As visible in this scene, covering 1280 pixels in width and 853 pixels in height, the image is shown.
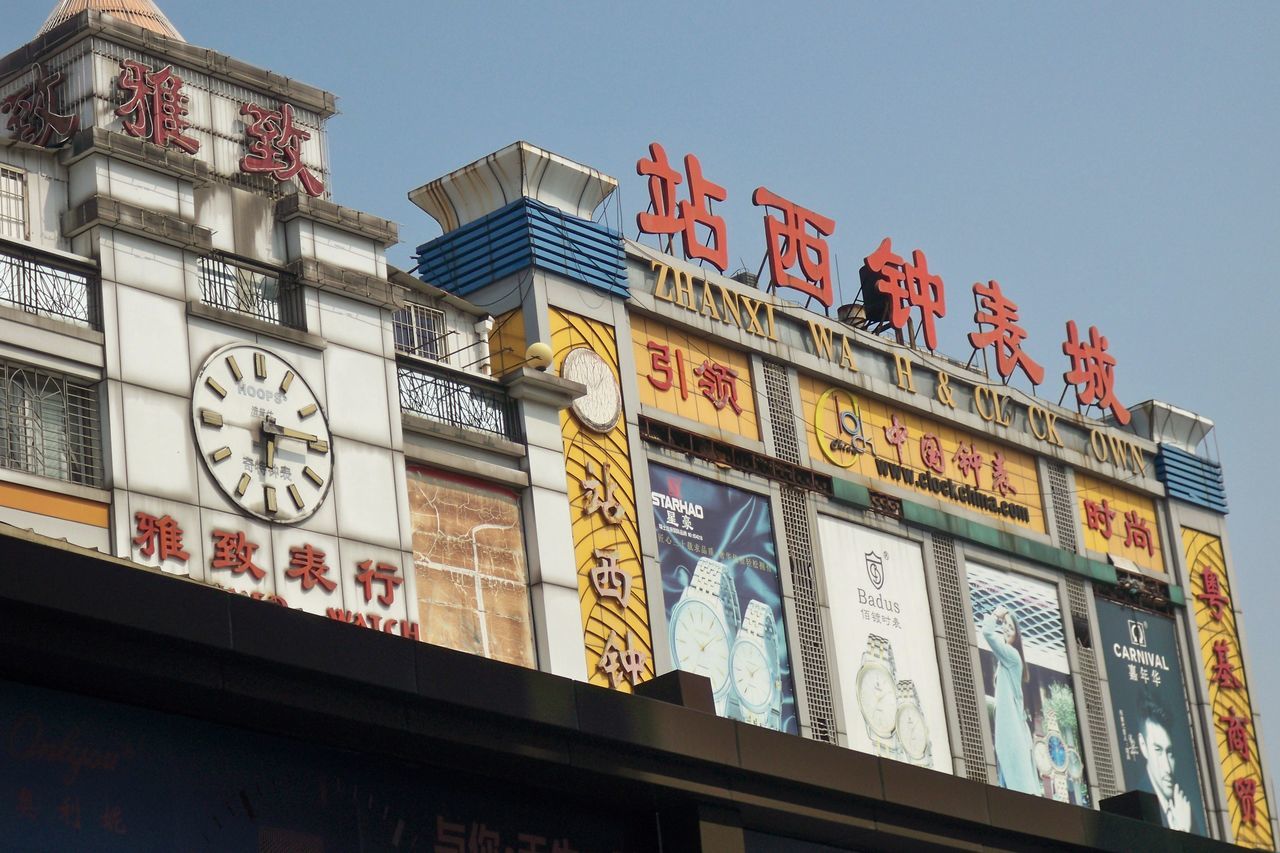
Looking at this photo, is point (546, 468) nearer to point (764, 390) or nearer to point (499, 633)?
point (499, 633)

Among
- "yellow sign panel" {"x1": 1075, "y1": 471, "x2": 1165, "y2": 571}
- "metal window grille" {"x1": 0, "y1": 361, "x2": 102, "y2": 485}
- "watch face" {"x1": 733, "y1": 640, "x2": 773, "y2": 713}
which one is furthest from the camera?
"yellow sign panel" {"x1": 1075, "y1": 471, "x2": 1165, "y2": 571}

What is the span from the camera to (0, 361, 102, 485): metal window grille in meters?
26.5

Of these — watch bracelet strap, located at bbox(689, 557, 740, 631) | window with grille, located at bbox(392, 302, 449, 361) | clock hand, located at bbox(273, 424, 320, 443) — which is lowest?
watch bracelet strap, located at bbox(689, 557, 740, 631)

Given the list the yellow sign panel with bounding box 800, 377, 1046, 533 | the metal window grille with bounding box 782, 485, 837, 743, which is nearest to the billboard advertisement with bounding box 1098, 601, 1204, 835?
the yellow sign panel with bounding box 800, 377, 1046, 533

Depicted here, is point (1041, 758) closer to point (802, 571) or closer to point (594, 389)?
point (802, 571)

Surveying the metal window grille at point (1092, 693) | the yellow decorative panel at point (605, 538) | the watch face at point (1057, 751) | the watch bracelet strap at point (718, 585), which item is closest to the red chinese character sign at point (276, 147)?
the yellow decorative panel at point (605, 538)

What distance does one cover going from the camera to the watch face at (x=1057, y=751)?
43.2m

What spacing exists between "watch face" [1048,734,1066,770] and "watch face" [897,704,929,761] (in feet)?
14.8

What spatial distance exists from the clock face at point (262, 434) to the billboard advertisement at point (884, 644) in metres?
12.2

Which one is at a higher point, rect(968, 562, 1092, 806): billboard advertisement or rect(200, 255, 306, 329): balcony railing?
rect(200, 255, 306, 329): balcony railing

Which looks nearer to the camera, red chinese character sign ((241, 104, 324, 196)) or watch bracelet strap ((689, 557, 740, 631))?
red chinese character sign ((241, 104, 324, 196))

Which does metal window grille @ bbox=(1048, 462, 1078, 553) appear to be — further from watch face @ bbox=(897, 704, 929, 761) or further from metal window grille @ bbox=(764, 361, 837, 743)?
metal window grille @ bbox=(764, 361, 837, 743)

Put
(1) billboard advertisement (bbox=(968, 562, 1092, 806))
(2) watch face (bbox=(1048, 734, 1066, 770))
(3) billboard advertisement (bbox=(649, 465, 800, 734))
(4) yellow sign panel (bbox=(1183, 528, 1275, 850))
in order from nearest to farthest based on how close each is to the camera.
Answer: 1. (3) billboard advertisement (bbox=(649, 465, 800, 734))
2. (1) billboard advertisement (bbox=(968, 562, 1092, 806))
3. (2) watch face (bbox=(1048, 734, 1066, 770))
4. (4) yellow sign panel (bbox=(1183, 528, 1275, 850))

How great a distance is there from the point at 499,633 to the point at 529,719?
59.8 feet
